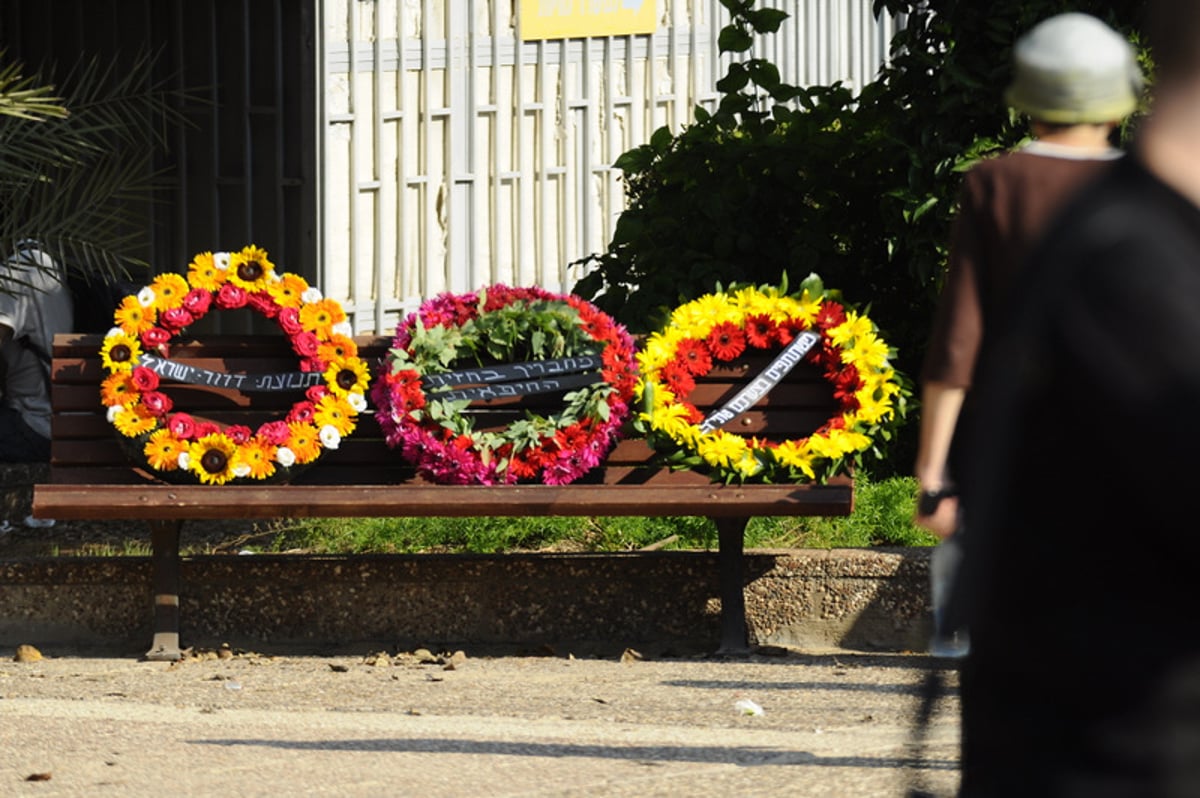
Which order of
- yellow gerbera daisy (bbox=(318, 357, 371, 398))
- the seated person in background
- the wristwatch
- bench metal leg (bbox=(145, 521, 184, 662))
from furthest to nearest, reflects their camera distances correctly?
the seated person in background
yellow gerbera daisy (bbox=(318, 357, 371, 398))
bench metal leg (bbox=(145, 521, 184, 662))
the wristwatch

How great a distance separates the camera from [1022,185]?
11.2ft

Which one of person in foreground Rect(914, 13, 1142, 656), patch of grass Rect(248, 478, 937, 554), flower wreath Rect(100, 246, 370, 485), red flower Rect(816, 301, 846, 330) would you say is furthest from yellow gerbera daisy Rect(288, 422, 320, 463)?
person in foreground Rect(914, 13, 1142, 656)

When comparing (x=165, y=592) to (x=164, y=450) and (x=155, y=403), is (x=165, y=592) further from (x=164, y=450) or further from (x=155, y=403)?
(x=155, y=403)

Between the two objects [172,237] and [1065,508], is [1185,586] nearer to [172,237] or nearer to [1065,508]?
[1065,508]

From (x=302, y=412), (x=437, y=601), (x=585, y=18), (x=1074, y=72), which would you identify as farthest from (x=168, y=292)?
(x=585, y=18)

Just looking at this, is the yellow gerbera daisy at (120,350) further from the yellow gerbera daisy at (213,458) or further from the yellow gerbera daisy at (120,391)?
the yellow gerbera daisy at (213,458)

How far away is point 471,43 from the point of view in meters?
10.1

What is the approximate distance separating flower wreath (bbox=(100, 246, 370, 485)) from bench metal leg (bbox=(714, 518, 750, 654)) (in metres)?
1.37

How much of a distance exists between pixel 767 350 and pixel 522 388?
0.88m

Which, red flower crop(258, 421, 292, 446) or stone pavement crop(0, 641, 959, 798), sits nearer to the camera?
stone pavement crop(0, 641, 959, 798)

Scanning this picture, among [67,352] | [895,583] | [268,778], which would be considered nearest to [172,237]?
[67,352]

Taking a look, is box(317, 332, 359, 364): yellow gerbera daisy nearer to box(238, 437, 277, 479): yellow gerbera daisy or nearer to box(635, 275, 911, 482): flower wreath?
box(238, 437, 277, 479): yellow gerbera daisy

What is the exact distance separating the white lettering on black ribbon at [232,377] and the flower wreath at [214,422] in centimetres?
2

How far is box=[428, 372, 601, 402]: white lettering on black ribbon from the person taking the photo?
662 cm
